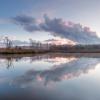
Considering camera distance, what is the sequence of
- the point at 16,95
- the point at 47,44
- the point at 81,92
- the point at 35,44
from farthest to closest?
1. the point at 47,44
2. the point at 35,44
3. the point at 81,92
4. the point at 16,95

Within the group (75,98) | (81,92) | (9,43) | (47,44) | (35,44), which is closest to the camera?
(75,98)

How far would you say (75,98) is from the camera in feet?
24.6

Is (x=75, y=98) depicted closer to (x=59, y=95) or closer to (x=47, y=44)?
(x=59, y=95)

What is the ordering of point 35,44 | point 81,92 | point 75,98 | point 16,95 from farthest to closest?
point 35,44
point 81,92
point 16,95
point 75,98

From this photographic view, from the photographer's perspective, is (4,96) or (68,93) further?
(68,93)

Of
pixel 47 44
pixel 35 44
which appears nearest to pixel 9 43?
pixel 35 44

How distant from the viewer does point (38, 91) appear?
29.0 feet

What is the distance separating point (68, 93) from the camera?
27.5 ft

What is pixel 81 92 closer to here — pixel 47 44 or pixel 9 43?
pixel 9 43

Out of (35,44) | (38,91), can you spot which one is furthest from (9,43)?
(38,91)

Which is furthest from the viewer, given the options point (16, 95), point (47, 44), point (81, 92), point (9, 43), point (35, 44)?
point (47, 44)

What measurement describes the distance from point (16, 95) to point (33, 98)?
29.4 inches

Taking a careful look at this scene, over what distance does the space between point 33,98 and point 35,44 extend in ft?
372

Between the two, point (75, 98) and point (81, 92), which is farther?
point (81, 92)
